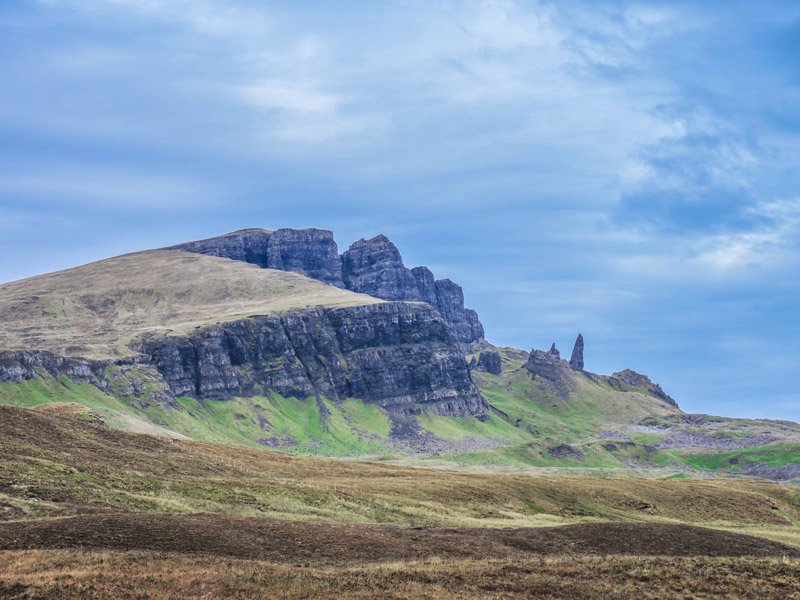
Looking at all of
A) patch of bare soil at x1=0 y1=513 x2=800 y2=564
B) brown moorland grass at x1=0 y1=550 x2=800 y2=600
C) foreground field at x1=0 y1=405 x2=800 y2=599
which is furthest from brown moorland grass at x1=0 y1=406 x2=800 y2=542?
brown moorland grass at x1=0 y1=550 x2=800 y2=600

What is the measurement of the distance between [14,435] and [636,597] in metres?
63.5

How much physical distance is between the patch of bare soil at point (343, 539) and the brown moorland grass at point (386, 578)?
11.7 feet

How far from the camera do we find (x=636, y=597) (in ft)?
123

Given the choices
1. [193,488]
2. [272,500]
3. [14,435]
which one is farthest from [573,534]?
[14,435]

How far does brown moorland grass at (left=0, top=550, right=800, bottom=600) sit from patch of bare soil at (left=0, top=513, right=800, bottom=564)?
140 inches

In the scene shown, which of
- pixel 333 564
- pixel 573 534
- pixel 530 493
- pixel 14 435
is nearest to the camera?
pixel 333 564

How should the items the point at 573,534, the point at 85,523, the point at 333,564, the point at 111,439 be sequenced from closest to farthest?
the point at 333,564
the point at 85,523
the point at 573,534
the point at 111,439

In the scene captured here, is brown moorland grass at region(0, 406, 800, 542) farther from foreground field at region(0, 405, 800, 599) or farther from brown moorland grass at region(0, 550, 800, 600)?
brown moorland grass at region(0, 550, 800, 600)

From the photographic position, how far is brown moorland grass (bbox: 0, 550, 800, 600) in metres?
35.3

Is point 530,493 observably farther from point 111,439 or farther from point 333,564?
point 333,564

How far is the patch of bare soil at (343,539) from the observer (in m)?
46.2

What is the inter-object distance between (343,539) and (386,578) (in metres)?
13.7

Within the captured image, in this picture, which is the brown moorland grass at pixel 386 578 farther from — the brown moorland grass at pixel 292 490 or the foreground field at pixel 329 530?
the brown moorland grass at pixel 292 490

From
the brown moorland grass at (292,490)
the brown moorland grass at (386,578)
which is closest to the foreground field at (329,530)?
the brown moorland grass at (386,578)
